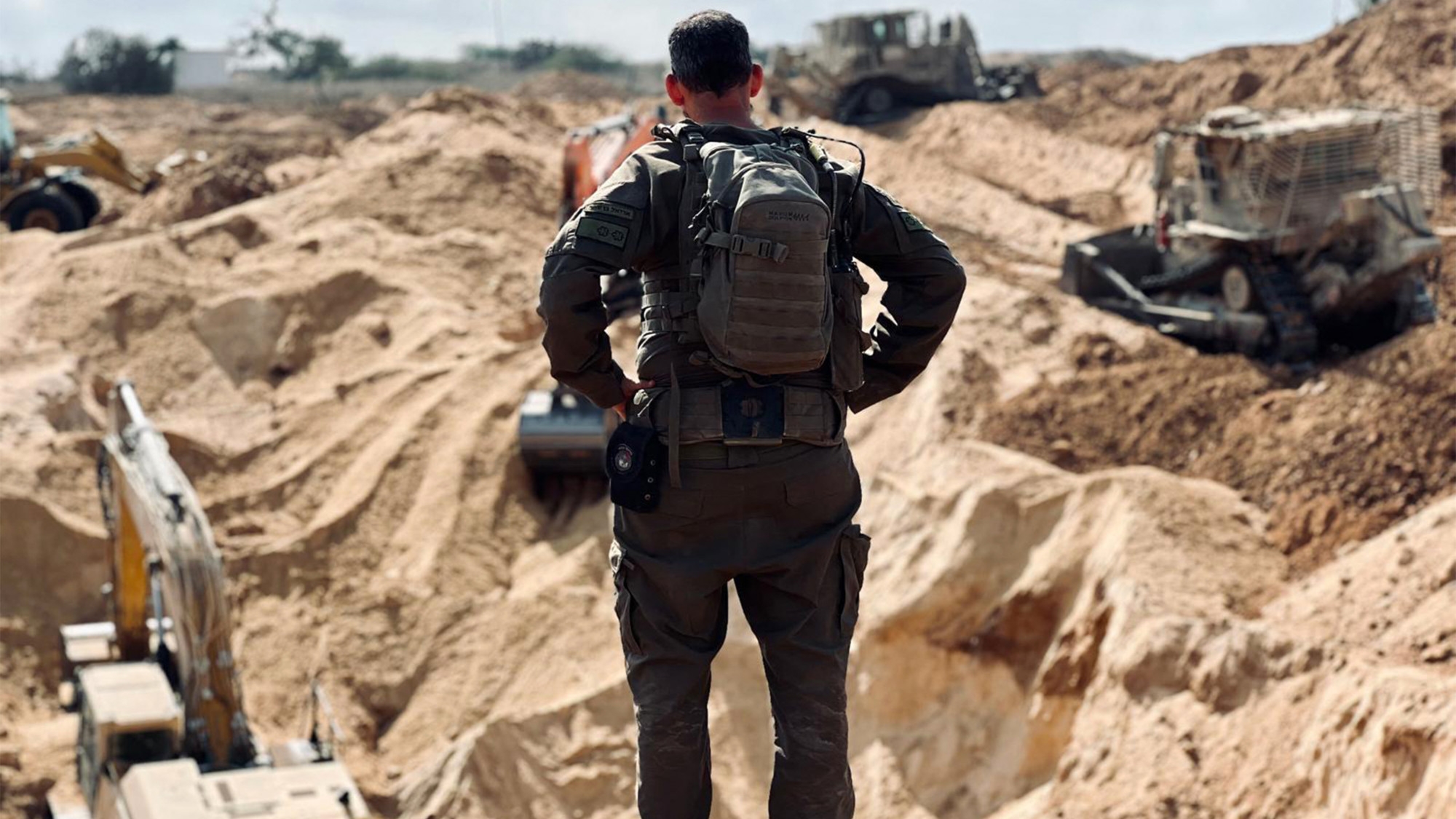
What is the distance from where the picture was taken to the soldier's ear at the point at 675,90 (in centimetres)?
394

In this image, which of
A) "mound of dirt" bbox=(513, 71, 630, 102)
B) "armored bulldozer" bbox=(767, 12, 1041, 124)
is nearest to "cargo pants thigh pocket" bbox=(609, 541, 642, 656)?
"armored bulldozer" bbox=(767, 12, 1041, 124)

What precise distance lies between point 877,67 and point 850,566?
2418 centimetres

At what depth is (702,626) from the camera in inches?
156

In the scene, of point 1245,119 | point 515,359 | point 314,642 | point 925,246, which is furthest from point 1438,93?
point 925,246

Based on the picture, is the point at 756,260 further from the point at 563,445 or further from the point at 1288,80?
the point at 1288,80

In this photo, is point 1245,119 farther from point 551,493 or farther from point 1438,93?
point 1438,93

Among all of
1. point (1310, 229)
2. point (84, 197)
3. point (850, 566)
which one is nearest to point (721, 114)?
point (850, 566)

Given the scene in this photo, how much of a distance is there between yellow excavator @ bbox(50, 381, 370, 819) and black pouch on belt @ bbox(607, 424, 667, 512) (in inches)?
179

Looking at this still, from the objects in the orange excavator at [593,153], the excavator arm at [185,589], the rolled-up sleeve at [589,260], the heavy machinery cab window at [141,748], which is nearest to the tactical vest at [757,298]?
the rolled-up sleeve at [589,260]

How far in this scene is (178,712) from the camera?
28.9 ft

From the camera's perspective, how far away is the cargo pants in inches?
153

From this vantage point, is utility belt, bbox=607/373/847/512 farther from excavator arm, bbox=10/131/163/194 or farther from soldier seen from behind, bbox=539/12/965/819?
excavator arm, bbox=10/131/163/194

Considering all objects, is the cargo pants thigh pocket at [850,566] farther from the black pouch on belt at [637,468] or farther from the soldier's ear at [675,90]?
the soldier's ear at [675,90]

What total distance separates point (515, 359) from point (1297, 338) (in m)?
6.59
